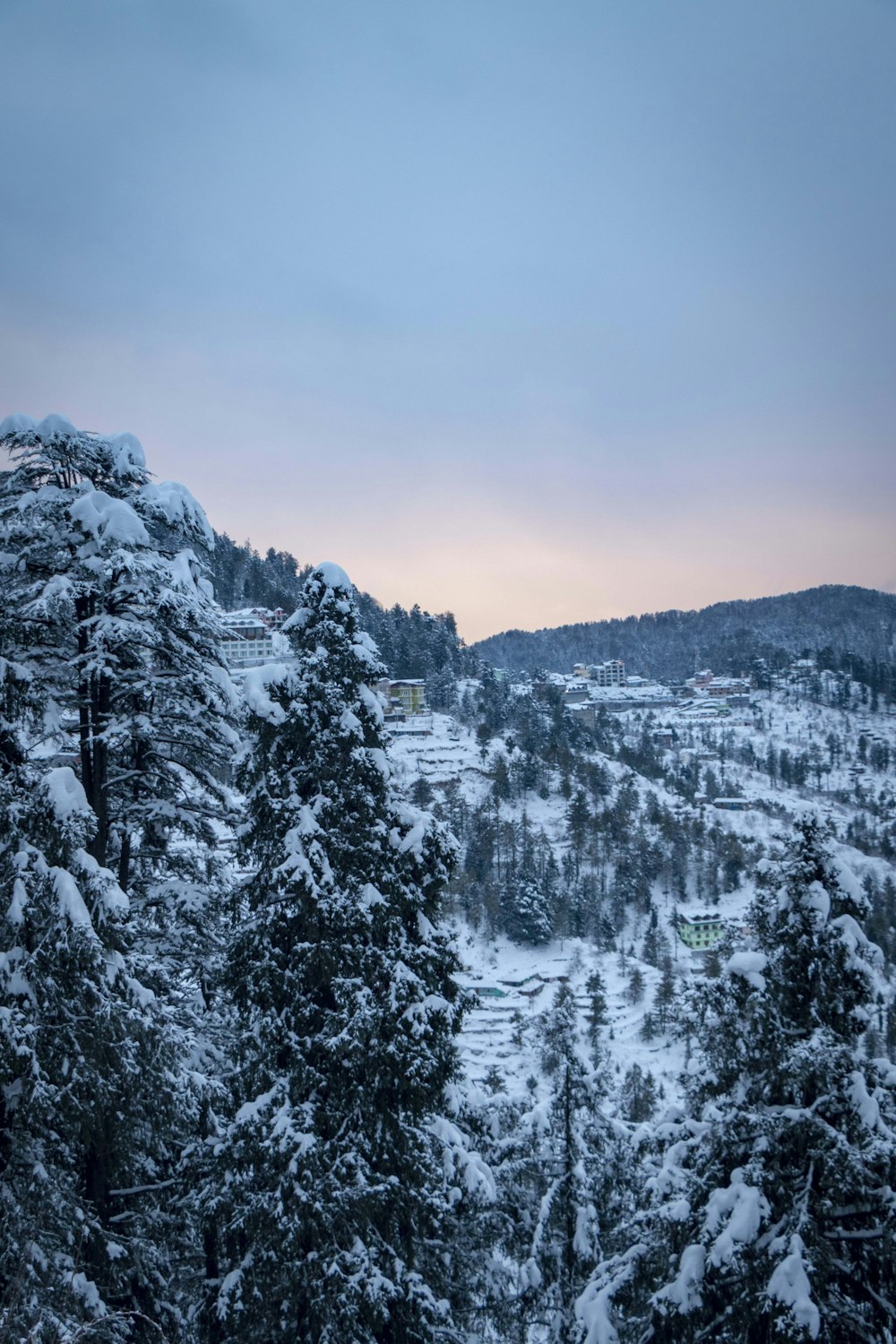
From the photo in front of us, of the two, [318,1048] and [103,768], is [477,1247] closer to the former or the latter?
[318,1048]

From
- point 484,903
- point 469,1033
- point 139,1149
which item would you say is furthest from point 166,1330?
point 484,903

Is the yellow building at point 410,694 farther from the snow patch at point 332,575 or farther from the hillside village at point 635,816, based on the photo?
the snow patch at point 332,575

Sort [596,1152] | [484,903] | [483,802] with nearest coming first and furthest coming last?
[596,1152]
[484,903]
[483,802]

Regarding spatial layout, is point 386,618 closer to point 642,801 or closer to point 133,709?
point 642,801

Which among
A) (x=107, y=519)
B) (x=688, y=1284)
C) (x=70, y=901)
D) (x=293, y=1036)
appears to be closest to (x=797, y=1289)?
(x=688, y=1284)

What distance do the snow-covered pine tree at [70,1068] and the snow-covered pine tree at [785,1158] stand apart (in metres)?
3.97

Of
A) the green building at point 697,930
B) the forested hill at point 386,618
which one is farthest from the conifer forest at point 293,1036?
the forested hill at point 386,618

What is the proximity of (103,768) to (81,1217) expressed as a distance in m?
3.55

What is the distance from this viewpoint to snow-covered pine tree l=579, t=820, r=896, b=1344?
18.4 ft

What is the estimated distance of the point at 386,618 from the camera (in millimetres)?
131750

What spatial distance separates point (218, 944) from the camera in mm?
8219

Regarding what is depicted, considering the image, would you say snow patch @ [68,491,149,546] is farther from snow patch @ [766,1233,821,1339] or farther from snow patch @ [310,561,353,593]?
snow patch @ [766,1233,821,1339]

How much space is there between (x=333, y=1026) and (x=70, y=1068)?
84.7 inches

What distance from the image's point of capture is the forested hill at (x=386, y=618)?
116 m
